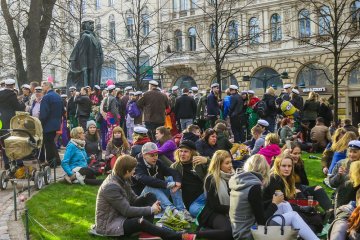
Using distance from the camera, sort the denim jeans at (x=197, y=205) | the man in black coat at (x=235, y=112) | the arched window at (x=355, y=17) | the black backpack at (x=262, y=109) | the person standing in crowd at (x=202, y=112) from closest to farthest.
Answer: the denim jeans at (x=197, y=205) < the man in black coat at (x=235, y=112) < the black backpack at (x=262, y=109) < the person standing in crowd at (x=202, y=112) < the arched window at (x=355, y=17)

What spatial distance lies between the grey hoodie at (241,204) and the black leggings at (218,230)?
0.14 metres

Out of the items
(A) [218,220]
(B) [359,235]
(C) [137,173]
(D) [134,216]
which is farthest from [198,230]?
(B) [359,235]

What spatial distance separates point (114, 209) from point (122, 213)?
0.47ft

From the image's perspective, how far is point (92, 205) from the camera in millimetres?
9969

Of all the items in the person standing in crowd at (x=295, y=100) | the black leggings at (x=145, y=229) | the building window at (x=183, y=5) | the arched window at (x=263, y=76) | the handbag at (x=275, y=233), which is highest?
the building window at (x=183, y=5)

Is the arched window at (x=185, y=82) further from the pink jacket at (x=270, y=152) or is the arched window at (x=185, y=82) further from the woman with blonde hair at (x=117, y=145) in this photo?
the pink jacket at (x=270, y=152)

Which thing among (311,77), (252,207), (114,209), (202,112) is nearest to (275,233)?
(252,207)

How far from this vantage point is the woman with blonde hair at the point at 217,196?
25.8 feet

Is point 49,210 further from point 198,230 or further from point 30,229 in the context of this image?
point 198,230

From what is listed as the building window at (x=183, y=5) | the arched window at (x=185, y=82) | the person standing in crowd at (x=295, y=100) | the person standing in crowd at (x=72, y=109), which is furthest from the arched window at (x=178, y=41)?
the person standing in crowd at (x=295, y=100)

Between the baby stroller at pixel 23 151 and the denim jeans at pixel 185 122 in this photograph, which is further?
the denim jeans at pixel 185 122

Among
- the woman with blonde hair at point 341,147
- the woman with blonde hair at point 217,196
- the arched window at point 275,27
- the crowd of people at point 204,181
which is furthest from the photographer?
the arched window at point 275,27

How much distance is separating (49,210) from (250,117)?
9.80 metres

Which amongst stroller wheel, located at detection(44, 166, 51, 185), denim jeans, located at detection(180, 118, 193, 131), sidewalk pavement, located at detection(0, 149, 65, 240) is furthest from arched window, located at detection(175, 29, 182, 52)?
sidewalk pavement, located at detection(0, 149, 65, 240)
